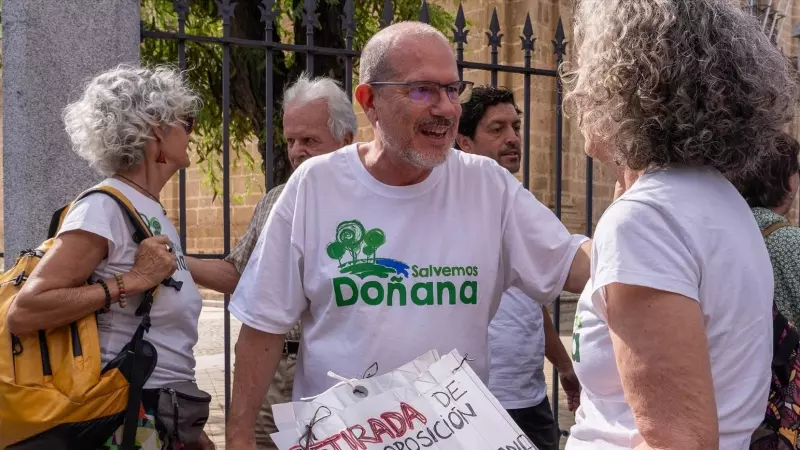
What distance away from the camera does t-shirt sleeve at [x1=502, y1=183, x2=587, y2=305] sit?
7.60ft

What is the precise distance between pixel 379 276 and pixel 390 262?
0.05 meters

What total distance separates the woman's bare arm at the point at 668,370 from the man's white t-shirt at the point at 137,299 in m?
1.66

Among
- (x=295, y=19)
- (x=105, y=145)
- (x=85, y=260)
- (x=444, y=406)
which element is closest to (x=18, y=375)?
(x=85, y=260)

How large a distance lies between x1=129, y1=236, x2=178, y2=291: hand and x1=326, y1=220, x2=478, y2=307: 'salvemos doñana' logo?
0.59 meters

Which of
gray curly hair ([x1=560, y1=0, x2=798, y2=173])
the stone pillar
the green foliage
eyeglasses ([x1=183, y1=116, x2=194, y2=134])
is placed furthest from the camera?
the green foliage

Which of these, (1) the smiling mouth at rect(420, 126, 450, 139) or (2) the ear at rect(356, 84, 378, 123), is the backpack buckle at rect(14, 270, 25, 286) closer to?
(2) the ear at rect(356, 84, 378, 123)

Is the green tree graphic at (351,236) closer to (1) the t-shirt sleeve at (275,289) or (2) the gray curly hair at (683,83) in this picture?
(1) the t-shirt sleeve at (275,289)

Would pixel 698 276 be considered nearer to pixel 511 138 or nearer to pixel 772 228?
pixel 772 228

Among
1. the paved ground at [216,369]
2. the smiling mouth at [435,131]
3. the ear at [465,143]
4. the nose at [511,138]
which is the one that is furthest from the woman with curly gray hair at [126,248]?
the paved ground at [216,369]

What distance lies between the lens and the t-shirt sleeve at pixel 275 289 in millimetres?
2252

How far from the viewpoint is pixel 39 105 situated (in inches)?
138

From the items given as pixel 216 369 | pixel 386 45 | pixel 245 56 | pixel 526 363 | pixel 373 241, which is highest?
pixel 245 56

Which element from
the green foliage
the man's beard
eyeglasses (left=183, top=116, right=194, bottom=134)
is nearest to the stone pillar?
eyeglasses (left=183, top=116, right=194, bottom=134)

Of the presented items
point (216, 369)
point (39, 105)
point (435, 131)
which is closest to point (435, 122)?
point (435, 131)
